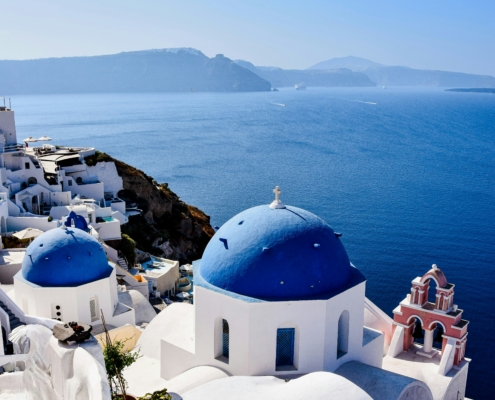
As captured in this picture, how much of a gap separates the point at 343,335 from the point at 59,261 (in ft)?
32.0

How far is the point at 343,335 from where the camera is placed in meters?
13.1

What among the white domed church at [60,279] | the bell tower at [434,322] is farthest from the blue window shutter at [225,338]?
the white domed church at [60,279]

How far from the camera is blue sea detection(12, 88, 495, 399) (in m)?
38.2

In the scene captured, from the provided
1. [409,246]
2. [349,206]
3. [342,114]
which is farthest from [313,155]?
[342,114]

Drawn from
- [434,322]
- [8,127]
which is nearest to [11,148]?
[8,127]

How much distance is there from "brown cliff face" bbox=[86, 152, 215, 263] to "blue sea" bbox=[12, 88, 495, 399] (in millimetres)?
6233

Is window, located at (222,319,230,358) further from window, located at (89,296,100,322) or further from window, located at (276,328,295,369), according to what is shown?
window, located at (89,296,100,322)

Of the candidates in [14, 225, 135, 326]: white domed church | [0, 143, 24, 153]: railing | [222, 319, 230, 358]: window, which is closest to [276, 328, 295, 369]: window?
[222, 319, 230, 358]: window

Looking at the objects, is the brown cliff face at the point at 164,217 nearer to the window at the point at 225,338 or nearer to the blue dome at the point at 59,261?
the blue dome at the point at 59,261

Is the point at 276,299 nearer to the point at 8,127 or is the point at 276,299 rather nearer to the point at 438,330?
the point at 438,330

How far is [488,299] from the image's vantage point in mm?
34000

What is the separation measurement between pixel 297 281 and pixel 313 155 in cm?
7039

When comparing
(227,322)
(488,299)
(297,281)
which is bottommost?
(488,299)

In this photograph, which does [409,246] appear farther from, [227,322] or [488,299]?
[227,322]
